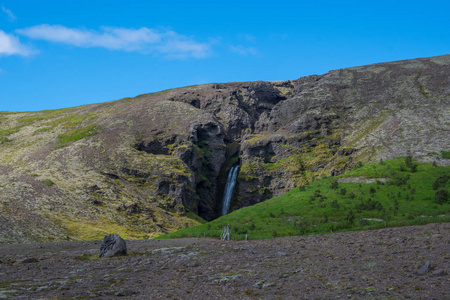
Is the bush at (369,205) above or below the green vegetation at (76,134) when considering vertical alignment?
below

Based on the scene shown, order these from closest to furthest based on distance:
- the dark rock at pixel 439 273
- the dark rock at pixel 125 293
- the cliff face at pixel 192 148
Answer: the dark rock at pixel 439 273, the dark rock at pixel 125 293, the cliff face at pixel 192 148

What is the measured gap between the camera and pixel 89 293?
14156 millimetres

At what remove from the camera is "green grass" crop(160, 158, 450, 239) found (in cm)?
3178

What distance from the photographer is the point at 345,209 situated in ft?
125

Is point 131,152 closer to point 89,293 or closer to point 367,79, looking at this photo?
point 89,293

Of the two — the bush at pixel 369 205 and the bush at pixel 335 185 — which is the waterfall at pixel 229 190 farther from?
the bush at pixel 369 205

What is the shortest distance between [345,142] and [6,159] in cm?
8116

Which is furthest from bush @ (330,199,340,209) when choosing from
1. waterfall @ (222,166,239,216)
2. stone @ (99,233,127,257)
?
waterfall @ (222,166,239,216)

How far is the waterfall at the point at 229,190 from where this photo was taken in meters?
85.1

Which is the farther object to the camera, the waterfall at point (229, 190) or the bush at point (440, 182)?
the waterfall at point (229, 190)

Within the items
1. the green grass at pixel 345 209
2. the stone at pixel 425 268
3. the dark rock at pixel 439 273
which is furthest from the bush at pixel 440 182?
the dark rock at pixel 439 273

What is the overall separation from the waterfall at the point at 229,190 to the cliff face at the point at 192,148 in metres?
2.38

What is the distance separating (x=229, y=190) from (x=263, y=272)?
2833 inches

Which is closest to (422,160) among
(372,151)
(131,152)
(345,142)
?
(372,151)
